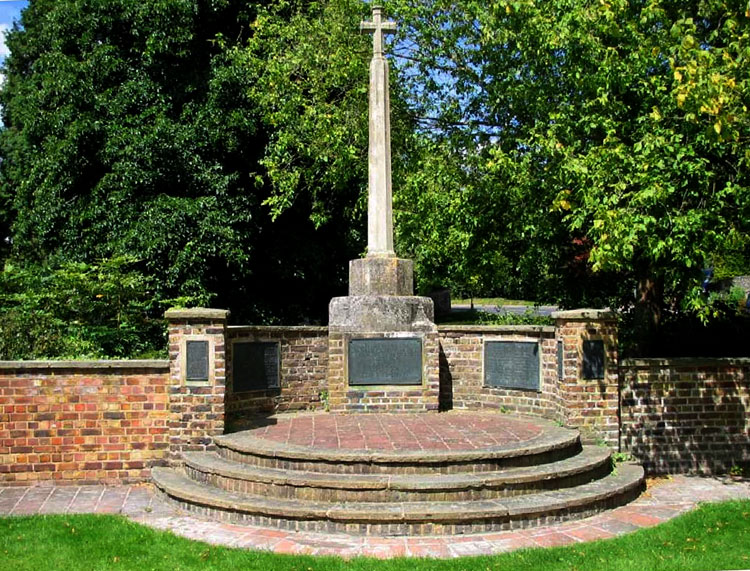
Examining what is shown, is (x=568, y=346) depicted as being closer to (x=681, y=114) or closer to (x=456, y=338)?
(x=456, y=338)

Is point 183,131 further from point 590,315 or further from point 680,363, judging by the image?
point 680,363

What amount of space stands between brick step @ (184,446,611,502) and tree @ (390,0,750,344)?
240 centimetres

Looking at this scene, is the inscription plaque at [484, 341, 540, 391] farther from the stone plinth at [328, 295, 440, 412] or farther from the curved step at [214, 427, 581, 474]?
the curved step at [214, 427, 581, 474]

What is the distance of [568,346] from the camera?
29.9 feet

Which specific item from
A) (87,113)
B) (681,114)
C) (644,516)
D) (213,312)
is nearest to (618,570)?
(644,516)

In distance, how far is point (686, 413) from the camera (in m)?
9.54

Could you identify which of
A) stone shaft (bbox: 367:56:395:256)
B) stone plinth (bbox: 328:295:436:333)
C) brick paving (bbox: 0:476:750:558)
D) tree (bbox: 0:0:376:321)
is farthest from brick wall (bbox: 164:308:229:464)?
tree (bbox: 0:0:376:321)

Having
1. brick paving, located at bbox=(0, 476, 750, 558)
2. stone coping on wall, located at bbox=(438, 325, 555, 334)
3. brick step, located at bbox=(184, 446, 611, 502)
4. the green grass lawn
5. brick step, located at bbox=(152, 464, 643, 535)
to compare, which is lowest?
brick paving, located at bbox=(0, 476, 750, 558)

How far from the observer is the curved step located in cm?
737

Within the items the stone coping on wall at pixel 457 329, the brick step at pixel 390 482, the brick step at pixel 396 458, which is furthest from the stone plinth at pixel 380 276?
the brick step at pixel 390 482

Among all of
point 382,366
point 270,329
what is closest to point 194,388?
point 270,329

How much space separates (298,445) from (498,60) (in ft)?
26.1

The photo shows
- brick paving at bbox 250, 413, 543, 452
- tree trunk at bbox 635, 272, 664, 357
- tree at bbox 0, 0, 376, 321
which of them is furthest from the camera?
tree at bbox 0, 0, 376, 321

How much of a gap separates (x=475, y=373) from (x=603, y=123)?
3945 mm
